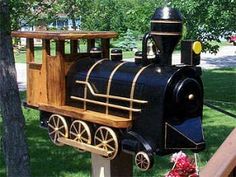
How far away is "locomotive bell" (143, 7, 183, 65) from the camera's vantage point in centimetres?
198

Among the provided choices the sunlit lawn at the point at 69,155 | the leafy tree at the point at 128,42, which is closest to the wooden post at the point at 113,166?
the sunlit lawn at the point at 69,155

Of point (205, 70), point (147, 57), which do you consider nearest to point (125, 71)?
point (147, 57)

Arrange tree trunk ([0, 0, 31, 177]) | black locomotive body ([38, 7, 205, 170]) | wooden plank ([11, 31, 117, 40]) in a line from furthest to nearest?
tree trunk ([0, 0, 31, 177])
wooden plank ([11, 31, 117, 40])
black locomotive body ([38, 7, 205, 170])

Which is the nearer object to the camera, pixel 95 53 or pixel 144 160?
pixel 144 160

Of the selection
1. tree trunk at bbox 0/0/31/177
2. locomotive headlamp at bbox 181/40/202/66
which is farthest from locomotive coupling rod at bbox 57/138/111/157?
tree trunk at bbox 0/0/31/177

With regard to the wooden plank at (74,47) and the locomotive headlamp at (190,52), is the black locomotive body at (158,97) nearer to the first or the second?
the locomotive headlamp at (190,52)

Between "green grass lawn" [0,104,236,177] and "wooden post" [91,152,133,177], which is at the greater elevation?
"wooden post" [91,152,133,177]

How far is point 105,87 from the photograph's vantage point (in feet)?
7.18

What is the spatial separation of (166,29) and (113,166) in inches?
30.8

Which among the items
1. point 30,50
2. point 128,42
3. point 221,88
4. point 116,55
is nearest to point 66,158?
point 30,50

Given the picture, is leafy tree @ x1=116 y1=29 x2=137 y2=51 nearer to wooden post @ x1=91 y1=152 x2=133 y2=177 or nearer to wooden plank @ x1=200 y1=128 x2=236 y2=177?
wooden post @ x1=91 y1=152 x2=133 y2=177

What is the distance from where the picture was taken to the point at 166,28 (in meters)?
1.98

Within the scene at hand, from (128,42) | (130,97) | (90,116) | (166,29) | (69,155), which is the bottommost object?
(69,155)

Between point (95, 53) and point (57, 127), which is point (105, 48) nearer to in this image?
point (95, 53)
